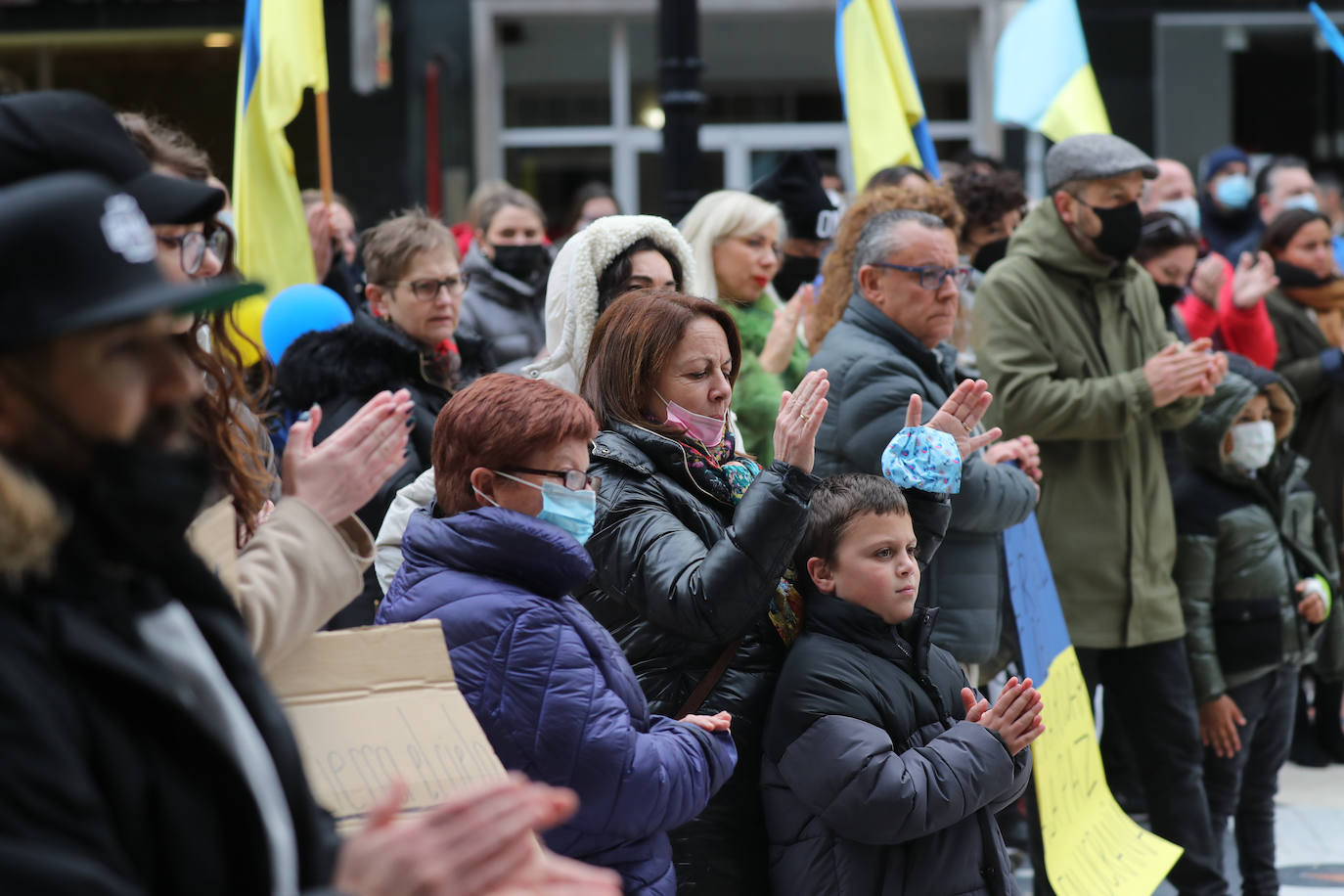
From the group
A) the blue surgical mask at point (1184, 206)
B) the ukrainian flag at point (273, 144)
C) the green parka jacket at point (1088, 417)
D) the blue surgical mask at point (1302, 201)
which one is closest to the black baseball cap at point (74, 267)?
the green parka jacket at point (1088, 417)

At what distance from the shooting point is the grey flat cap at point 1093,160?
547 cm

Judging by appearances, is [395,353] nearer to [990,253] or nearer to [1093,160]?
[1093,160]

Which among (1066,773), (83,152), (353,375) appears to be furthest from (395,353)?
(83,152)

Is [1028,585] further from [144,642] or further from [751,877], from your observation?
[144,642]

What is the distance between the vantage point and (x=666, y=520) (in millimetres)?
3477

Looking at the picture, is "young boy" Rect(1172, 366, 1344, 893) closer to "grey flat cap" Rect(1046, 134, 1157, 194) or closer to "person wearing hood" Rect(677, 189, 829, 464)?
"grey flat cap" Rect(1046, 134, 1157, 194)

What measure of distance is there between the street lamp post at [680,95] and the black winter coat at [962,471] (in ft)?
6.32

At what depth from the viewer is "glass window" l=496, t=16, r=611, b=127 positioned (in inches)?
598

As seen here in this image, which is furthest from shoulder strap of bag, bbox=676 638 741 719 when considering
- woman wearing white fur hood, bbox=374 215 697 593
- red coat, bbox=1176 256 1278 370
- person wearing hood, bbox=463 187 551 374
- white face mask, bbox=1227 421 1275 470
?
red coat, bbox=1176 256 1278 370

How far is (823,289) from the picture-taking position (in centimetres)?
523

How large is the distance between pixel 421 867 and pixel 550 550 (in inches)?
51.9

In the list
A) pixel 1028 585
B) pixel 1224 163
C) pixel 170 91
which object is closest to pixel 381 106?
pixel 170 91

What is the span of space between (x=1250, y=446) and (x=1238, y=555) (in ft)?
1.32

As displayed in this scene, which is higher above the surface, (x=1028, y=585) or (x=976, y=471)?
(x=976, y=471)
